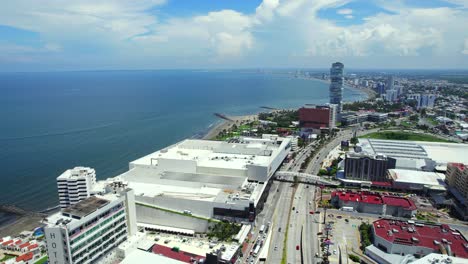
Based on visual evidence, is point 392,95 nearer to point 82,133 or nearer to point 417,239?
point 417,239

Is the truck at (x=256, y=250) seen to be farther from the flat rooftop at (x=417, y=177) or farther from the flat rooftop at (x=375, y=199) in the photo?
the flat rooftop at (x=417, y=177)

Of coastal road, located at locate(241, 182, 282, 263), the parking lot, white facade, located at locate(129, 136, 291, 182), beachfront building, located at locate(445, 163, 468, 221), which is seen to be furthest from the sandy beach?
beachfront building, located at locate(445, 163, 468, 221)

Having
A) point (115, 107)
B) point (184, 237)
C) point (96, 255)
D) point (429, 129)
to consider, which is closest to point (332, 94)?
point (429, 129)

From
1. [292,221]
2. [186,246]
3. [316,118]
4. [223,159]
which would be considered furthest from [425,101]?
[186,246]

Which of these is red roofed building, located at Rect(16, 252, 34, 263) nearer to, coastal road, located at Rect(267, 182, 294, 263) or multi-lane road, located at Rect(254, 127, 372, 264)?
multi-lane road, located at Rect(254, 127, 372, 264)

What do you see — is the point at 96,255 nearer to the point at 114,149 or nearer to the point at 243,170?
the point at 243,170

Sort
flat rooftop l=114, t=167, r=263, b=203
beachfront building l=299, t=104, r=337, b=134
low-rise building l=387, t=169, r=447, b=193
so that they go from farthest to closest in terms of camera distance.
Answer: beachfront building l=299, t=104, r=337, b=134 < low-rise building l=387, t=169, r=447, b=193 < flat rooftop l=114, t=167, r=263, b=203
